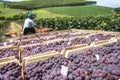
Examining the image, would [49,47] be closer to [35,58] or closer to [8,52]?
[8,52]

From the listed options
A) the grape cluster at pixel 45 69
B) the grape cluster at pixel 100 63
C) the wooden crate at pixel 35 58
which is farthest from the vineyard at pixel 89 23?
the grape cluster at pixel 45 69

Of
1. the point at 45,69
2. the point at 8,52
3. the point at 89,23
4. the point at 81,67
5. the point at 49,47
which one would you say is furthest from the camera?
the point at 89,23

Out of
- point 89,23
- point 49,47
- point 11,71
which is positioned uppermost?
point 11,71

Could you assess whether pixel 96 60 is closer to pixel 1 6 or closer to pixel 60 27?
pixel 60 27

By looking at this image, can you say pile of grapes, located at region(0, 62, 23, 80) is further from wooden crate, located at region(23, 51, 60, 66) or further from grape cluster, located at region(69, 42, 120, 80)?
grape cluster, located at region(69, 42, 120, 80)

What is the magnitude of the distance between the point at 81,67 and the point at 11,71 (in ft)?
3.01

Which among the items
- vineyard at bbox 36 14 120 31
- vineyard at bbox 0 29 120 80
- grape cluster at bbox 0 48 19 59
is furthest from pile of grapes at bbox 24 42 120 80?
vineyard at bbox 36 14 120 31

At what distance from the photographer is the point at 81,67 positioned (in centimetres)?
346

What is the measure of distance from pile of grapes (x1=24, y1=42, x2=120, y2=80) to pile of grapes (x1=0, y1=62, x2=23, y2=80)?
105mm

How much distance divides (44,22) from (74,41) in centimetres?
2534

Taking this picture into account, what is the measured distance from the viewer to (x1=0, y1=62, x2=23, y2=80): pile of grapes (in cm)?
343

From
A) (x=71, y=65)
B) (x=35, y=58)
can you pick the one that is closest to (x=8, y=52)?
(x=35, y=58)

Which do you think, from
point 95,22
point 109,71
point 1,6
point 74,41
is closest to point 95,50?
point 109,71

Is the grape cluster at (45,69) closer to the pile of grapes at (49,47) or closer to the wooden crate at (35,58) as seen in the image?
the wooden crate at (35,58)
